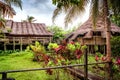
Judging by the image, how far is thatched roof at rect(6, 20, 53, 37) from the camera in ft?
92.1

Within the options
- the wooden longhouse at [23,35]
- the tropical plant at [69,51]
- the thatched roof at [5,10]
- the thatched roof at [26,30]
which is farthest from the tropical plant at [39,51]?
the thatched roof at [26,30]

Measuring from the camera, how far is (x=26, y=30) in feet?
95.4

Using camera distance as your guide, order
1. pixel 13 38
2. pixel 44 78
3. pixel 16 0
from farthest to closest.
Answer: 1. pixel 13 38
2. pixel 16 0
3. pixel 44 78

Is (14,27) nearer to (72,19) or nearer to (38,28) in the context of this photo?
(38,28)

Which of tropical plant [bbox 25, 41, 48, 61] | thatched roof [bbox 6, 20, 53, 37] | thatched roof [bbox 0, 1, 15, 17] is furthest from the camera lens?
thatched roof [bbox 6, 20, 53, 37]

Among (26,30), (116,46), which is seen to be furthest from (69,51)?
(26,30)

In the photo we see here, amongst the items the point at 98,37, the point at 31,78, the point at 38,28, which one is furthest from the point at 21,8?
the point at 38,28

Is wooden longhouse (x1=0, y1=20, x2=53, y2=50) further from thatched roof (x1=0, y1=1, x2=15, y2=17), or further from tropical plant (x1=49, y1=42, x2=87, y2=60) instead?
tropical plant (x1=49, y1=42, x2=87, y2=60)

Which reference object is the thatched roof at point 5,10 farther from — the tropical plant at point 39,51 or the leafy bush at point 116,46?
the leafy bush at point 116,46

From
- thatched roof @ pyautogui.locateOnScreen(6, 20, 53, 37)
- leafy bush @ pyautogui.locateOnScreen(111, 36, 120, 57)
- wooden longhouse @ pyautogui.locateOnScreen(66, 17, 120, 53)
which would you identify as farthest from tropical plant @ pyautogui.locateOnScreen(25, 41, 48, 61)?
thatched roof @ pyautogui.locateOnScreen(6, 20, 53, 37)

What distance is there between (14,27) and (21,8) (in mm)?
18796

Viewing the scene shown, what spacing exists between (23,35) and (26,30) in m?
1.03

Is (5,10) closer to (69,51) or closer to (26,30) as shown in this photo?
(69,51)

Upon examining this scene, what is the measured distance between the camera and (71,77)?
8.80 m
